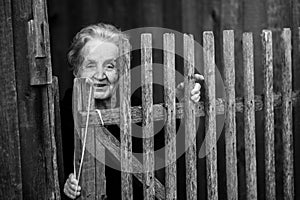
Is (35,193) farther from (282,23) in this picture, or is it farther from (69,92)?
(282,23)

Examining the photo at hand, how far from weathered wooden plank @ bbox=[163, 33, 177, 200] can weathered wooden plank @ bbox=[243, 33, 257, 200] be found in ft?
1.66

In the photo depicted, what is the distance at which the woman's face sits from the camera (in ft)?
10.5

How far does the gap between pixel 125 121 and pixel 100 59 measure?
621 mm

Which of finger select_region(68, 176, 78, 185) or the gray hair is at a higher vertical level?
the gray hair

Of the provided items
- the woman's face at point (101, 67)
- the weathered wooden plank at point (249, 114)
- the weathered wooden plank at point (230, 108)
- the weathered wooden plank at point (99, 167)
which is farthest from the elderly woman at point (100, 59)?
the weathered wooden plank at point (99, 167)

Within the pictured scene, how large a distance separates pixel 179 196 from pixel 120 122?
218 cm

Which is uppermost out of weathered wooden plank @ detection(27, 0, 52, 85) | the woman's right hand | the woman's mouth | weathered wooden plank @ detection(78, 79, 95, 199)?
Answer: weathered wooden plank @ detection(27, 0, 52, 85)

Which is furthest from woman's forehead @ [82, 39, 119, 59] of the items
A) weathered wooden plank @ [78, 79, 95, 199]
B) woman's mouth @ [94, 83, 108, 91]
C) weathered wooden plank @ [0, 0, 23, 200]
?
weathered wooden plank @ [0, 0, 23, 200]

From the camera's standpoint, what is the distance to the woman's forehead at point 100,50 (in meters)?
3.25

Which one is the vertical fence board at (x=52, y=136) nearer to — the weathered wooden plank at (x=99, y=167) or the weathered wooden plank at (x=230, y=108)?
the weathered wooden plank at (x=99, y=167)

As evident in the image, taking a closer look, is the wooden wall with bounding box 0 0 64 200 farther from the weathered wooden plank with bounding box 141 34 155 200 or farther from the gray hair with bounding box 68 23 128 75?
the gray hair with bounding box 68 23 128 75

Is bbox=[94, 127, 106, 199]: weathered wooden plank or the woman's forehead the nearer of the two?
bbox=[94, 127, 106, 199]: weathered wooden plank

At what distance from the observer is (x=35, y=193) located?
268 cm

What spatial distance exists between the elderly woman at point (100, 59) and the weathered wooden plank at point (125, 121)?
1.41 ft
